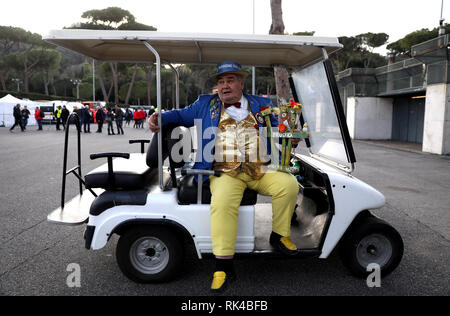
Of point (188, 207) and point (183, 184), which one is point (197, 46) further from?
point (188, 207)

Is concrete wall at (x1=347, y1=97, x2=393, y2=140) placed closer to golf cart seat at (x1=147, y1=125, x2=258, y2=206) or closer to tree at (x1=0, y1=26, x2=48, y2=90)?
golf cart seat at (x1=147, y1=125, x2=258, y2=206)

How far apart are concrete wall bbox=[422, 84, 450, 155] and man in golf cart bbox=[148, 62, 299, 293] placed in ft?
37.3

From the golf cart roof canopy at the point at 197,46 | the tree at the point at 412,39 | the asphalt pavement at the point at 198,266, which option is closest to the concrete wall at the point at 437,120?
the asphalt pavement at the point at 198,266

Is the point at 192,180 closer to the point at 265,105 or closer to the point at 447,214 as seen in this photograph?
the point at 265,105

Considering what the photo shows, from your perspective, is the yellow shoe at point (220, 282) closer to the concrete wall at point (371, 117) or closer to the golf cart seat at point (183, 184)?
the golf cart seat at point (183, 184)

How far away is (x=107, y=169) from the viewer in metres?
3.12

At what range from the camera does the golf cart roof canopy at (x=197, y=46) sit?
2.80m

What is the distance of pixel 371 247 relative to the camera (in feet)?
9.88

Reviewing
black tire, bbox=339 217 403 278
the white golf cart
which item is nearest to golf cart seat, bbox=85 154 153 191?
the white golf cart

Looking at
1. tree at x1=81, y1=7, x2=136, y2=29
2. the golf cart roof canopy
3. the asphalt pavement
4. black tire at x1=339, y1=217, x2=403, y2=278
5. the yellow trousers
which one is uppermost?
tree at x1=81, y1=7, x2=136, y2=29

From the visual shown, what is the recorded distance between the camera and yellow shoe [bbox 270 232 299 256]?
2.84 m
